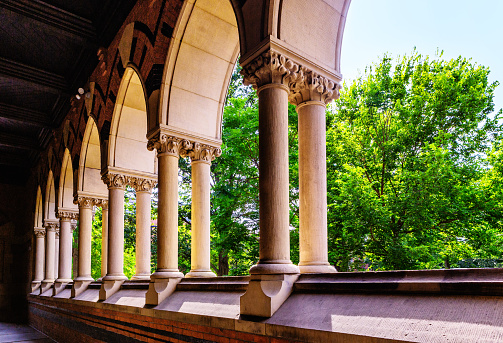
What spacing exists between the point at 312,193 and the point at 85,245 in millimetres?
8715

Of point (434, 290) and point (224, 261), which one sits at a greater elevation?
point (434, 290)

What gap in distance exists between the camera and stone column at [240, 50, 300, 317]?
406 centimetres

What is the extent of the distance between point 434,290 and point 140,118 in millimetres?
7978

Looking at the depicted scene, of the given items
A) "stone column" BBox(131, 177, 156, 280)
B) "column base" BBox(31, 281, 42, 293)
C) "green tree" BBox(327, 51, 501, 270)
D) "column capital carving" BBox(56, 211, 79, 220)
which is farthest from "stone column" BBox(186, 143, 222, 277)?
"column base" BBox(31, 281, 42, 293)

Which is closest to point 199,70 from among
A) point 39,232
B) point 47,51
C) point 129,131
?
point 129,131

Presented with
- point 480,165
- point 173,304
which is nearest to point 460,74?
point 480,165

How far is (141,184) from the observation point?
368 inches

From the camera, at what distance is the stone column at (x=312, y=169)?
14.5ft

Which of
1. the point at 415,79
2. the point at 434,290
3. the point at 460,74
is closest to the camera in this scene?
the point at 434,290

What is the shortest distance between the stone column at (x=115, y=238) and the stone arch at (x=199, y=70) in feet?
8.62

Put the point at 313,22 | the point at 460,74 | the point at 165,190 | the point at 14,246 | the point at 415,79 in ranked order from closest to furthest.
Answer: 1. the point at 313,22
2. the point at 165,190
3. the point at 460,74
4. the point at 415,79
5. the point at 14,246

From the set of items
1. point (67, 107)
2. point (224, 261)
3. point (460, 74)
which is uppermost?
point (460, 74)

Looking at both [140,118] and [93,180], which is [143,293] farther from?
[93,180]

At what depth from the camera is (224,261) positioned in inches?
703
